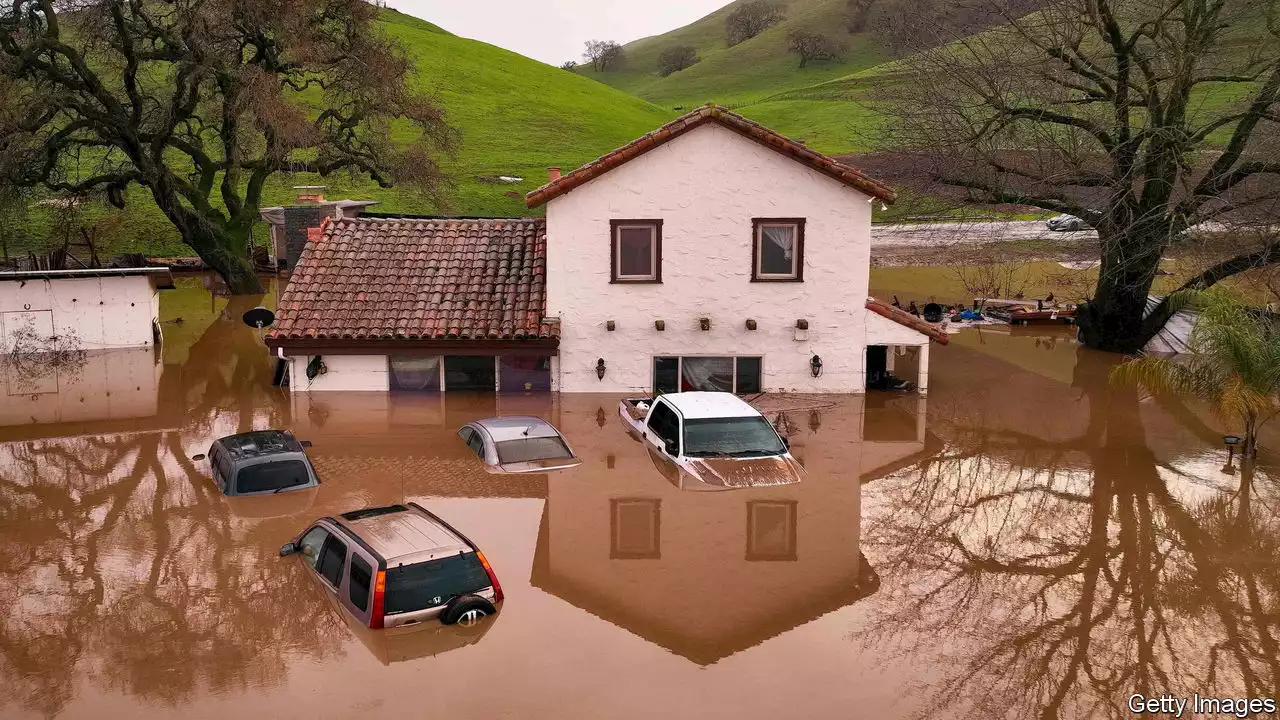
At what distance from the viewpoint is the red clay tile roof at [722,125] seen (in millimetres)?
21422

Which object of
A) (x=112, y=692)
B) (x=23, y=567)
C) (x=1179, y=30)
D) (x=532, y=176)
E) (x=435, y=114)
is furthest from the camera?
(x=532, y=176)

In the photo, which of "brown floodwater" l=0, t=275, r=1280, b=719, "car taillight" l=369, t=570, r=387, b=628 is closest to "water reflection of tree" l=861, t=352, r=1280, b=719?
"brown floodwater" l=0, t=275, r=1280, b=719

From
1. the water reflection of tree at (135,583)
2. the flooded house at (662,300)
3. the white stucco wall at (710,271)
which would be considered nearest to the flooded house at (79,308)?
the flooded house at (662,300)

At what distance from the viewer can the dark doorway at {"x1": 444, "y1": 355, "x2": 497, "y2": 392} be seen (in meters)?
22.9

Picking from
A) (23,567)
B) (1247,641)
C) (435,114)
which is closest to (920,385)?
(1247,641)

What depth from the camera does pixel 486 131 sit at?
67.8 metres

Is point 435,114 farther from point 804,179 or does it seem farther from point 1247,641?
point 1247,641

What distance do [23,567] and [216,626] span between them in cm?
394

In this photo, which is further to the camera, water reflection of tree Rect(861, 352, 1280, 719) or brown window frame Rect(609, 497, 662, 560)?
brown window frame Rect(609, 497, 662, 560)

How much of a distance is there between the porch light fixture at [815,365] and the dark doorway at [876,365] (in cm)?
162

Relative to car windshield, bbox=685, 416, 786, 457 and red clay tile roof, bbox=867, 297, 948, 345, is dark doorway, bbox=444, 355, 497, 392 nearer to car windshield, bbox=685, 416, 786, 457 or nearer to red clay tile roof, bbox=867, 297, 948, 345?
car windshield, bbox=685, 416, 786, 457

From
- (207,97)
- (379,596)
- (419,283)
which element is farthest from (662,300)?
(207,97)

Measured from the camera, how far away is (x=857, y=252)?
2228cm

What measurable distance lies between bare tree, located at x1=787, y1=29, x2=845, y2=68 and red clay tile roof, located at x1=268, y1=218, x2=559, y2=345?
106m
